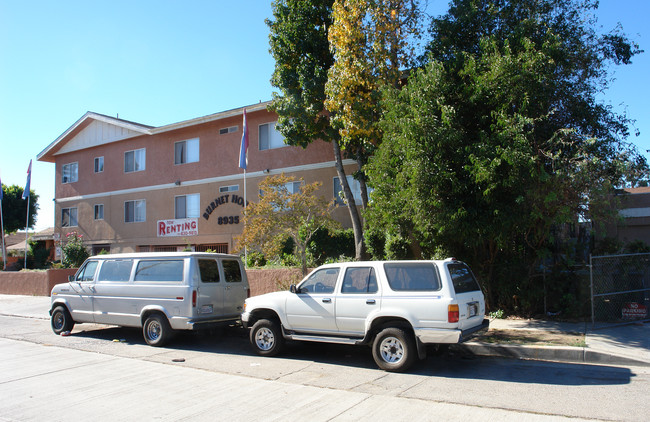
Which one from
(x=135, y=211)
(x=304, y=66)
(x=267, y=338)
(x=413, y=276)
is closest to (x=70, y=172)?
(x=135, y=211)

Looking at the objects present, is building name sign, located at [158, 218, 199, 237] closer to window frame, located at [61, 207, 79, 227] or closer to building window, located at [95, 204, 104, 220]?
building window, located at [95, 204, 104, 220]

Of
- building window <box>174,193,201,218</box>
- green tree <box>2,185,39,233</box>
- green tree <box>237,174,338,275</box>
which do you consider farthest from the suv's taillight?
green tree <box>2,185,39,233</box>

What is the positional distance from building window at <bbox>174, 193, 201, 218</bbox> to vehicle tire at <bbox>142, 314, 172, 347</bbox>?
1350 cm

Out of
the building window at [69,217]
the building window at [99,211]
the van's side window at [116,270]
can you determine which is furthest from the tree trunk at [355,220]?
the building window at [69,217]

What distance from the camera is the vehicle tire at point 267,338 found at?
8969 mm

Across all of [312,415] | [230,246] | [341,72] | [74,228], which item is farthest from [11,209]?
[312,415]

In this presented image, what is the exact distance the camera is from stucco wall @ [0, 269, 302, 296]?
1577 centimetres

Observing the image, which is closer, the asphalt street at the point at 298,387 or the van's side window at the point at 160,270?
the asphalt street at the point at 298,387

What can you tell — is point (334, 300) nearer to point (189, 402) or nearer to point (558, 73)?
point (189, 402)

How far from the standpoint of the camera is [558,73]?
11.6 meters

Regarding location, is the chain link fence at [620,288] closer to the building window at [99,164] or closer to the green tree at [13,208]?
the building window at [99,164]

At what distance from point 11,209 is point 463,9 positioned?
43762 mm

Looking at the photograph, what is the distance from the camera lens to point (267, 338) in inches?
360

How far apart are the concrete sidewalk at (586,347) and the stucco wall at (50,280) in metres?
6.89
